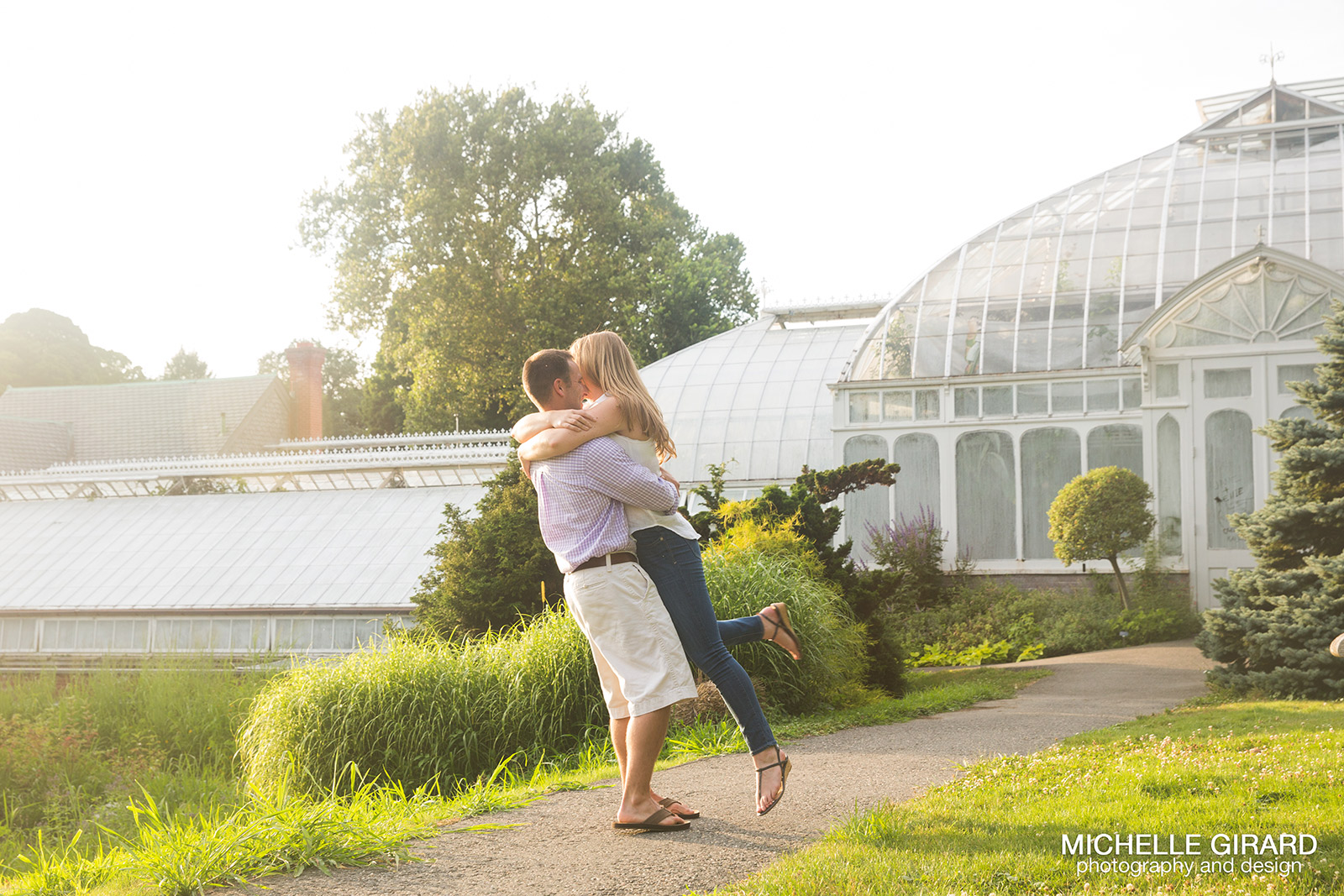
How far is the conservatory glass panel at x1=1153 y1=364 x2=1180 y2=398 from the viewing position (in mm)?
13953

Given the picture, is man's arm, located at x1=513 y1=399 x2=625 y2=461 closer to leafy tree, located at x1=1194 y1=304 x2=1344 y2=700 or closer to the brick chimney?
leafy tree, located at x1=1194 y1=304 x2=1344 y2=700

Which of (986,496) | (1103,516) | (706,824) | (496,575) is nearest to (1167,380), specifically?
(1103,516)

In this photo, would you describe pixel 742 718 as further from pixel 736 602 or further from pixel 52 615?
pixel 52 615

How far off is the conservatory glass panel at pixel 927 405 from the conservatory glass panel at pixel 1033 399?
1.17 m

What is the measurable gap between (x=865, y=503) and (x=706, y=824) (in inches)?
484

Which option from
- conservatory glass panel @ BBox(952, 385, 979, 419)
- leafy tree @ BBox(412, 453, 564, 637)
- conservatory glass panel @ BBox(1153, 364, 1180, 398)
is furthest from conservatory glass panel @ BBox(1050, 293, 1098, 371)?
leafy tree @ BBox(412, 453, 564, 637)

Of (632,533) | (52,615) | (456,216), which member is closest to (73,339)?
(456,216)

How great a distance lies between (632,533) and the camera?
151 inches

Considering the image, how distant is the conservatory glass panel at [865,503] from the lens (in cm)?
1564

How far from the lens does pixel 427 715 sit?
265 inches

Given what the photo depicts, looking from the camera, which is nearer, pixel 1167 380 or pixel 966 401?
pixel 1167 380

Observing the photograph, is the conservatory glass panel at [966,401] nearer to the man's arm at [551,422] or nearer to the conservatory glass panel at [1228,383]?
the conservatory glass panel at [1228,383]

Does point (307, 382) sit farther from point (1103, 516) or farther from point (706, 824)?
point (706, 824)

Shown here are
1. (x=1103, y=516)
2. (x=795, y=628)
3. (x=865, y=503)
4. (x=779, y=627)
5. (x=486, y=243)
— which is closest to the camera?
(x=779, y=627)
